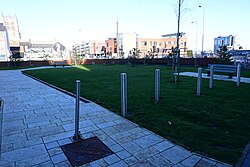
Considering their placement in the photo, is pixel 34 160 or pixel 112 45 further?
pixel 112 45

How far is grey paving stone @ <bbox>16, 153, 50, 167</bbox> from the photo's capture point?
298 cm

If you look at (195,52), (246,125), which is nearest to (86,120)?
(246,125)

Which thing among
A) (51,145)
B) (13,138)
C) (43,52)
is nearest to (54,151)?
(51,145)

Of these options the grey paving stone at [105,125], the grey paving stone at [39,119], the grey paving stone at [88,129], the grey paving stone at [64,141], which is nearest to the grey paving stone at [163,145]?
the grey paving stone at [105,125]

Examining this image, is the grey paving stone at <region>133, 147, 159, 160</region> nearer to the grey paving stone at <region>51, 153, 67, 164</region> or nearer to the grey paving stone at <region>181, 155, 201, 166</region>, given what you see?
the grey paving stone at <region>181, 155, 201, 166</region>

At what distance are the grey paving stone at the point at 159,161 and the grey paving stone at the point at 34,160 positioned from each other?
178cm

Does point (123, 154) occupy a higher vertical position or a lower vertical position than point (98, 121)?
lower

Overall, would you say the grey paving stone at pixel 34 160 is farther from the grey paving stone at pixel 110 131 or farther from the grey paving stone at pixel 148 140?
the grey paving stone at pixel 148 140

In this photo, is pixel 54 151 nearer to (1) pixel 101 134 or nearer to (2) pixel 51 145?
(2) pixel 51 145

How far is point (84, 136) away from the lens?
13.1 feet

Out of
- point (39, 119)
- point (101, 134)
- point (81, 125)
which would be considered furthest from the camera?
point (39, 119)

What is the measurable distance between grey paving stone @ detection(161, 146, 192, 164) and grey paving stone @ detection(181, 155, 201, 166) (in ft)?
0.22

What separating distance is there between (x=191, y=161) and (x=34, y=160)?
264 centimetres

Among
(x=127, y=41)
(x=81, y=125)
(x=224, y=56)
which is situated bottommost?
(x=81, y=125)
